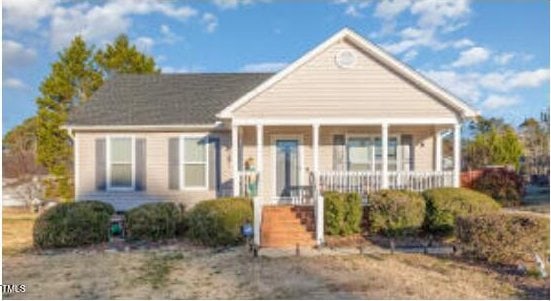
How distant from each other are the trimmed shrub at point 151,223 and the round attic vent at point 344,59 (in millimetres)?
6400

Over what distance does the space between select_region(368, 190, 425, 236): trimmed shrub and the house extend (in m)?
2.10

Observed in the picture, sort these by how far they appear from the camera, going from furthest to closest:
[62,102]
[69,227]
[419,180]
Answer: [62,102], [419,180], [69,227]

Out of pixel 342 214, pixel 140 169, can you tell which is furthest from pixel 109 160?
pixel 342 214

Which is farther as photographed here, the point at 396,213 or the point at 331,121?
the point at 331,121

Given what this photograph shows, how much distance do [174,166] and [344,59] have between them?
6.34 m

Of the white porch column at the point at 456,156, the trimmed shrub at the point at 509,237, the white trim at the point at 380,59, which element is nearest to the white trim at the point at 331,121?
the white porch column at the point at 456,156

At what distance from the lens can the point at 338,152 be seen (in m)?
18.8

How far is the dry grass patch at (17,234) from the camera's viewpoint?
14.9m

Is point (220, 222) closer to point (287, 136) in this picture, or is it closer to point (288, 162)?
point (288, 162)

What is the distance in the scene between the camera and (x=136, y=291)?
933cm

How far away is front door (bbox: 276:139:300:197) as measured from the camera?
1881 cm

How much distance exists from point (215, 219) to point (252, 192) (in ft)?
8.98

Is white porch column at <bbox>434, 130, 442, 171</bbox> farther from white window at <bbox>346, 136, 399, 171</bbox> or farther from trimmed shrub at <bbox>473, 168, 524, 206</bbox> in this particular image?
trimmed shrub at <bbox>473, 168, 524, 206</bbox>

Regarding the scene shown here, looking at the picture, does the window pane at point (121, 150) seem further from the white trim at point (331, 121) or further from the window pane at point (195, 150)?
the white trim at point (331, 121)
